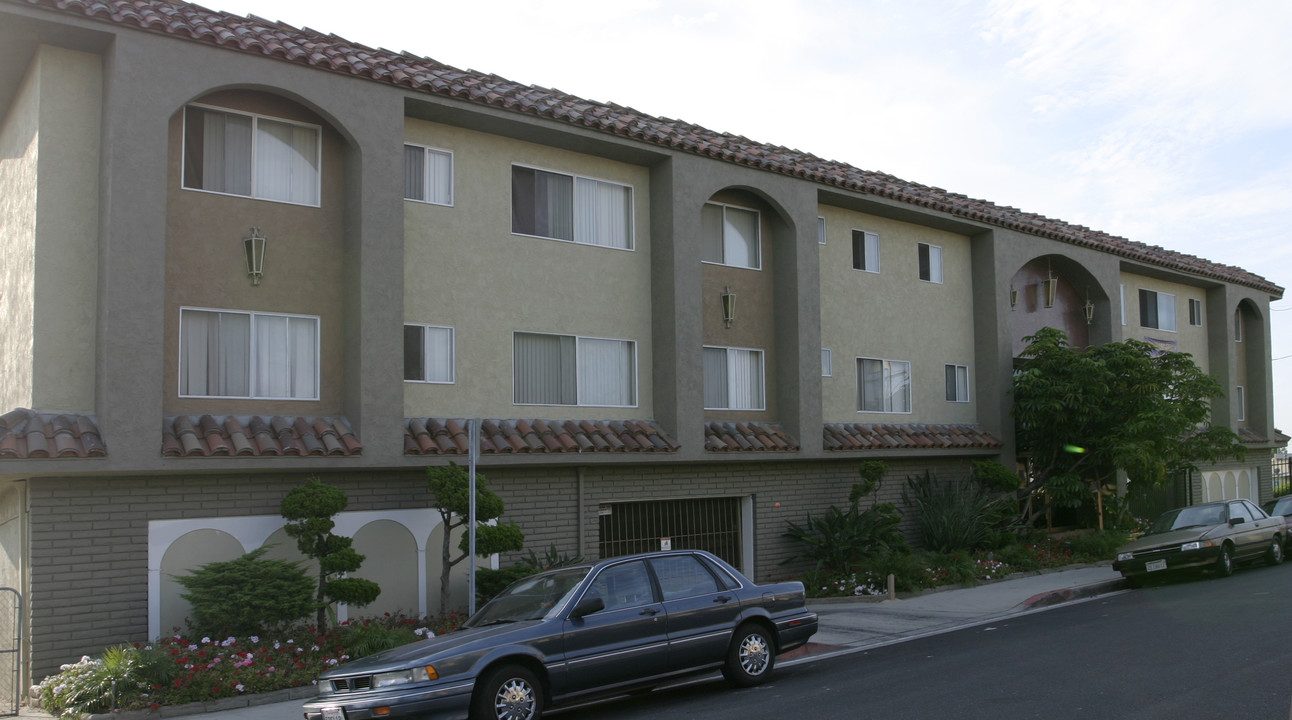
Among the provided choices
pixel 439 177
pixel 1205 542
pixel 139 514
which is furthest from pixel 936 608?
pixel 139 514

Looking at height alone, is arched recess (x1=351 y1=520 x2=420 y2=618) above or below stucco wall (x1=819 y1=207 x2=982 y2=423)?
below

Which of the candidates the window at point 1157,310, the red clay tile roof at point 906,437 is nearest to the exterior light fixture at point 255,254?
the red clay tile roof at point 906,437

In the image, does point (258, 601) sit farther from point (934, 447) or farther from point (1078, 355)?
point (1078, 355)

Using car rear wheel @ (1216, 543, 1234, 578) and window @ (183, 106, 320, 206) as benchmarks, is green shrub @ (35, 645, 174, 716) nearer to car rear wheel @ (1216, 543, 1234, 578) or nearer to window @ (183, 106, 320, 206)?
window @ (183, 106, 320, 206)

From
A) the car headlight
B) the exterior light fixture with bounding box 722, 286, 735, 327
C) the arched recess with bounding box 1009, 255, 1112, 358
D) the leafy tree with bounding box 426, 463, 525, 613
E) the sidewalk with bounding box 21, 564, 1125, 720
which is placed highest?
the arched recess with bounding box 1009, 255, 1112, 358

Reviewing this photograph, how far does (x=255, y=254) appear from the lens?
43.7 ft

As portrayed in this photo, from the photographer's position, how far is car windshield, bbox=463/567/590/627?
9547 millimetres

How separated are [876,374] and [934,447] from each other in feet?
5.95

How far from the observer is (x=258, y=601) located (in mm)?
11672

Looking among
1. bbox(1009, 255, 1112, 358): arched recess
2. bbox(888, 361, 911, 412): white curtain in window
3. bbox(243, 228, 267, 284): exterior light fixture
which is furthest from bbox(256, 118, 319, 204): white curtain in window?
bbox(1009, 255, 1112, 358): arched recess

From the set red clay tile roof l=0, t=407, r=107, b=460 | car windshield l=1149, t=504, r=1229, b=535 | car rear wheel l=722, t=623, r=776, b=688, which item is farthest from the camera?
car windshield l=1149, t=504, r=1229, b=535

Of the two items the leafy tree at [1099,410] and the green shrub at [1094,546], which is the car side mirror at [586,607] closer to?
the green shrub at [1094,546]

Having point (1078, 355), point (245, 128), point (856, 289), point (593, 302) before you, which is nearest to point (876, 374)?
point (856, 289)

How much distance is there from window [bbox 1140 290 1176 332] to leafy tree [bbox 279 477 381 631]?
2306 cm
